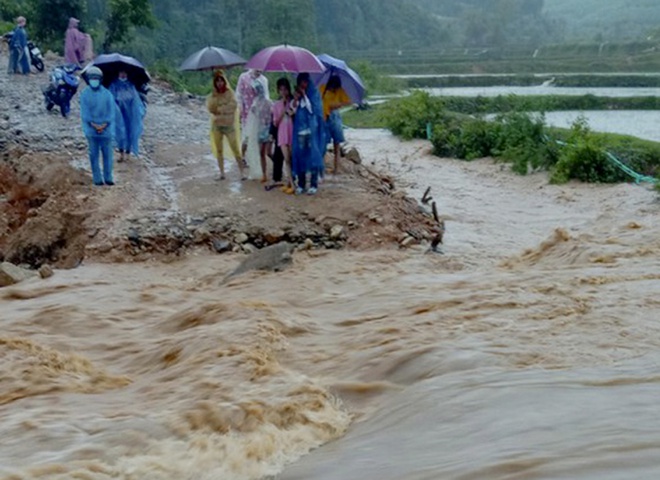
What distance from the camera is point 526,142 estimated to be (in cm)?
1791

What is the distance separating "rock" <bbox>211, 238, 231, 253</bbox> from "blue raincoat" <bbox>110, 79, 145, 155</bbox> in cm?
311

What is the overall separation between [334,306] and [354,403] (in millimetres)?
2436

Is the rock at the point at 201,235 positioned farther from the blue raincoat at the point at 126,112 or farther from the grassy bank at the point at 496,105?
the grassy bank at the point at 496,105

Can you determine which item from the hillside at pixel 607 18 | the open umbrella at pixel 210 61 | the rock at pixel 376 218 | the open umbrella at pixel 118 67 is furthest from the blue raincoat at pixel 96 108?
the hillside at pixel 607 18

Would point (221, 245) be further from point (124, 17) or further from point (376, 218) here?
point (124, 17)

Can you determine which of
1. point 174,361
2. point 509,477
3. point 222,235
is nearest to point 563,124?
point 222,235

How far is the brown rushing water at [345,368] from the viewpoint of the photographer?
13.0ft

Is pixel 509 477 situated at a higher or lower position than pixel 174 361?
higher

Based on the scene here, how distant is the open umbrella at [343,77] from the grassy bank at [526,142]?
5950 mm

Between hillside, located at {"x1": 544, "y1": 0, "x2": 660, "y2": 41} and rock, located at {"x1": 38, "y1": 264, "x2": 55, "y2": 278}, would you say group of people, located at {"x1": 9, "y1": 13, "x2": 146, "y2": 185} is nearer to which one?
rock, located at {"x1": 38, "y1": 264, "x2": 55, "y2": 278}

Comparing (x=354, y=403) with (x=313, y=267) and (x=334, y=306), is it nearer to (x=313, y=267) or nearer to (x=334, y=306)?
(x=334, y=306)

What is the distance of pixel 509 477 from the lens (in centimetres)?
350

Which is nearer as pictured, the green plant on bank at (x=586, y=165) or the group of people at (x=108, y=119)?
the group of people at (x=108, y=119)

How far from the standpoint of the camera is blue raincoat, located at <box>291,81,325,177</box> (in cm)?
981
